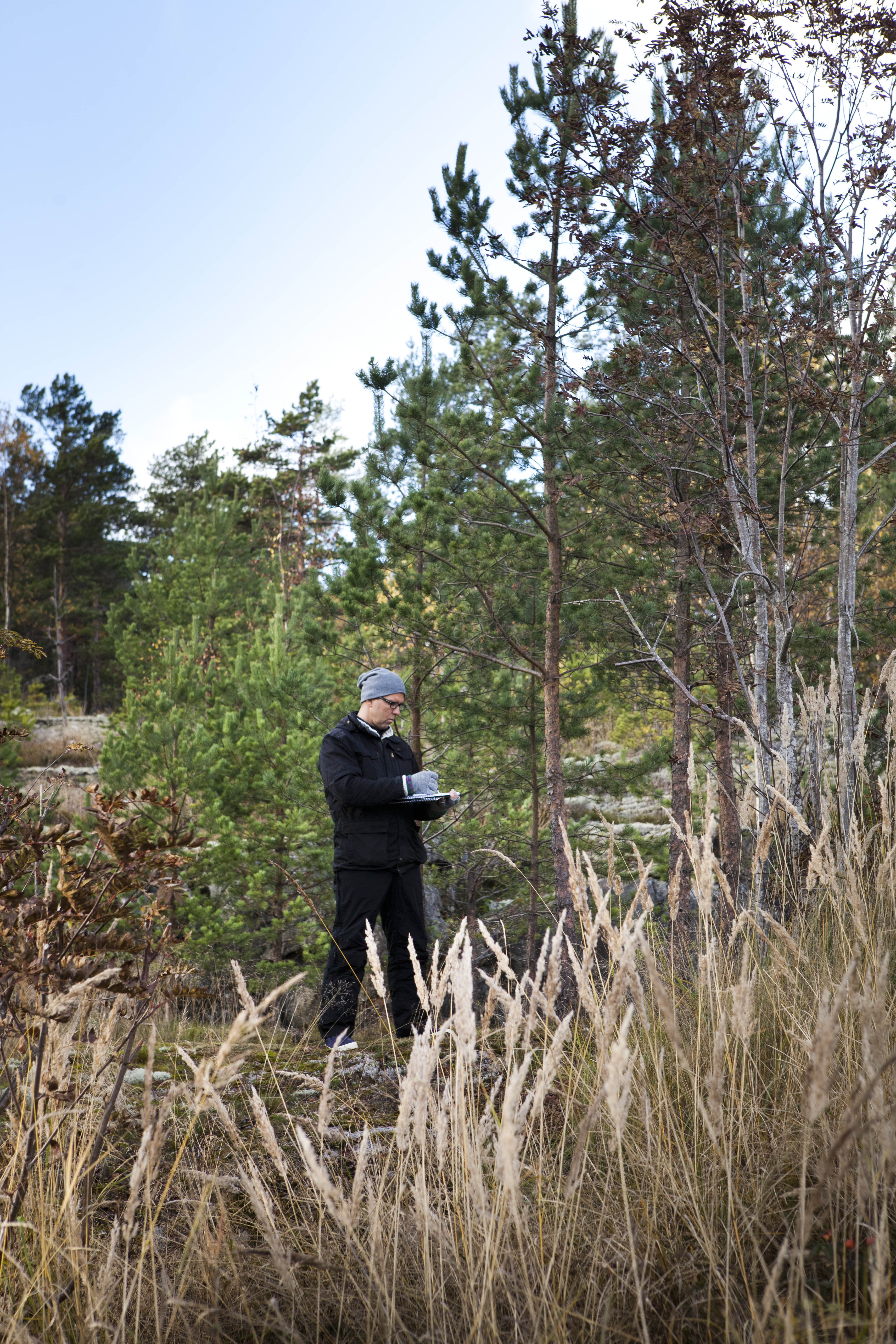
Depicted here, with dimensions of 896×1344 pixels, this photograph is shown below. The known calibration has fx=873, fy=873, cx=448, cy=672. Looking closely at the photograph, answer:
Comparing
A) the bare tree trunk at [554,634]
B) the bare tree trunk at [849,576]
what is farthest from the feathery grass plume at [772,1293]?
the bare tree trunk at [554,634]

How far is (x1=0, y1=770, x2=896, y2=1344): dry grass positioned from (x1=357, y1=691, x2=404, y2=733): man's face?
232 centimetres

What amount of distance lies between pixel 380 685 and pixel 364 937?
3.98 ft

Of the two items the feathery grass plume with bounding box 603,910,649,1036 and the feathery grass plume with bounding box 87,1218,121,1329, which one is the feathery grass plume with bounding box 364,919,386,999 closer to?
the feathery grass plume with bounding box 603,910,649,1036

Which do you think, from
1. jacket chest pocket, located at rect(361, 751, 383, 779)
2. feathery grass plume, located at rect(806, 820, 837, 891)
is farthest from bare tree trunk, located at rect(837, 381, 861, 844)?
jacket chest pocket, located at rect(361, 751, 383, 779)

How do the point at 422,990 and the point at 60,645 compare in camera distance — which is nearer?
the point at 422,990

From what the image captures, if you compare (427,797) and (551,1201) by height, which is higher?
(427,797)

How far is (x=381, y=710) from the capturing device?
4.41 metres

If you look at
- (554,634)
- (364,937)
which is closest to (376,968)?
(364,937)

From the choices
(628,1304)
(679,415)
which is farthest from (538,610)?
(628,1304)

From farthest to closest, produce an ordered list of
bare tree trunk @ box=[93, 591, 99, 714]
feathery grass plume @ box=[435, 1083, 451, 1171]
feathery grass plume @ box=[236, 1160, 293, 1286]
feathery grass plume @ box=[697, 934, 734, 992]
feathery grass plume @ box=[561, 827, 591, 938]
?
1. bare tree trunk @ box=[93, 591, 99, 714]
2. feathery grass plume @ box=[697, 934, 734, 992]
3. feathery grass plume @ box=[561, 827, 591, 938]
4. feathery grass plume @ box=[435, 1083, 451, 1171]
5. feathery grass plume @ box=[236, 1160, 293, 1286]

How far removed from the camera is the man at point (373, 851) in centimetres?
407

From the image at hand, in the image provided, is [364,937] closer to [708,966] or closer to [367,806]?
[367,806]

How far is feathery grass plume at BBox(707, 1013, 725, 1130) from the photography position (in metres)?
1.39

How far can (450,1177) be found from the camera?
6.88ft
